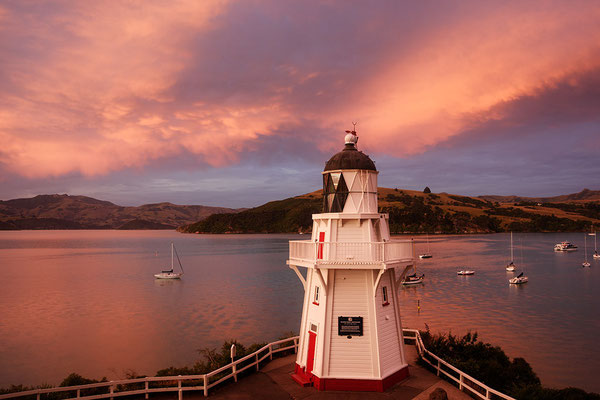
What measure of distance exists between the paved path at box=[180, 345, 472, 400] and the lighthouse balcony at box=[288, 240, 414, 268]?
13.6ft

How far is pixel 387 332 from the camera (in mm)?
13781

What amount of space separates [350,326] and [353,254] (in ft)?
7.78

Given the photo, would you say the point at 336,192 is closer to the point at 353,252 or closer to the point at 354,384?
the point at 353,252

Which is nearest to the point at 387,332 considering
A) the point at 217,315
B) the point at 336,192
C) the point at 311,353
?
the point at 311,353

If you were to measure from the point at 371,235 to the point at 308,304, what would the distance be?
3.50 metres

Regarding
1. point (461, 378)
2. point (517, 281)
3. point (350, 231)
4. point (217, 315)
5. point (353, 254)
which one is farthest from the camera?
point (517, 281)

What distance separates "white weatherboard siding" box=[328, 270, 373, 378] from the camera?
1318cm

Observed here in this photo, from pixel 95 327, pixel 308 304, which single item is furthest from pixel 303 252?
pixel 95 327

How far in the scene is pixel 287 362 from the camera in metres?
16.8

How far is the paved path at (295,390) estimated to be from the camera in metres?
12.9

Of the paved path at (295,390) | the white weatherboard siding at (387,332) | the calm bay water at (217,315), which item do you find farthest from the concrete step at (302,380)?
the calm bay water at (217,315)

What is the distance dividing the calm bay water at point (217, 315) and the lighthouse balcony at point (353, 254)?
17.9 metres

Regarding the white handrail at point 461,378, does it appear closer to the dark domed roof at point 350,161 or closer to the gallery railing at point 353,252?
the gallery railing at point 353,252

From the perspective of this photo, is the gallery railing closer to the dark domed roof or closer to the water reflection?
the dark domed roof
